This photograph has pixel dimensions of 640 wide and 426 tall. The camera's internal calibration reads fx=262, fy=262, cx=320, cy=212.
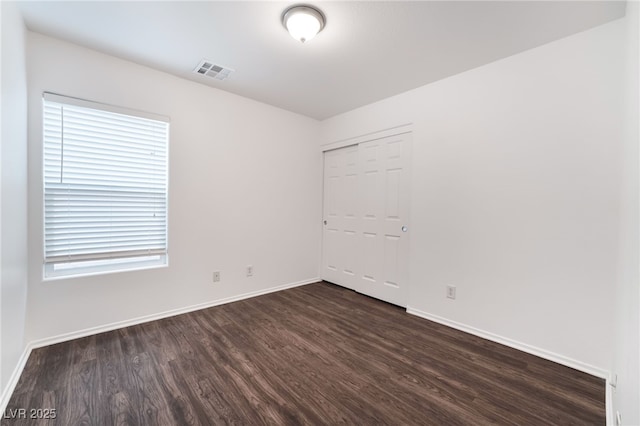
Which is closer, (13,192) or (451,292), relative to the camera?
(13,192)

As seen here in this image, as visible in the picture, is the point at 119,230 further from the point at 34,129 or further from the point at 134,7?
the point at 134,7

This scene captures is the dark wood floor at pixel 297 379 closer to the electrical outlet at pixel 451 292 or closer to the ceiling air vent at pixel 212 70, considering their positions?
the electrical outlet at pixel 451 292

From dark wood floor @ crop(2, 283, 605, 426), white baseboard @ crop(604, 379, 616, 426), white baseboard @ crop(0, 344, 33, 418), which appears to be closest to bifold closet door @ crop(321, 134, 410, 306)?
dark wood floor @ crop(2, 283, 605, 426)

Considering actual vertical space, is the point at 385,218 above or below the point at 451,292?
above

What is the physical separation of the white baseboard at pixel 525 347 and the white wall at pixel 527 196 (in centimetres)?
2

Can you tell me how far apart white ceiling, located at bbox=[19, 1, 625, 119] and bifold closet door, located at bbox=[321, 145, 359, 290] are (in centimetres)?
127

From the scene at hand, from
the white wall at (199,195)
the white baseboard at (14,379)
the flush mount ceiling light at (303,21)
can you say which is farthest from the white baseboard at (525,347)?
the white baseboard at (14,379)

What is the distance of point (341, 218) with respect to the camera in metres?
3.92

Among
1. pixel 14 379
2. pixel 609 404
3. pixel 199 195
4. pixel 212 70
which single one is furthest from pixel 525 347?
pixel 212 70

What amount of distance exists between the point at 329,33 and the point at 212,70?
1313 mm

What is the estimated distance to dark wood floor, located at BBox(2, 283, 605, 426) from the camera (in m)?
1.51

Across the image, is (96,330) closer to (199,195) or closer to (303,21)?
(199,195)

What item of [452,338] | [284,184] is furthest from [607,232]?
[284,184]

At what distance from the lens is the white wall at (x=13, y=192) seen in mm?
1533
